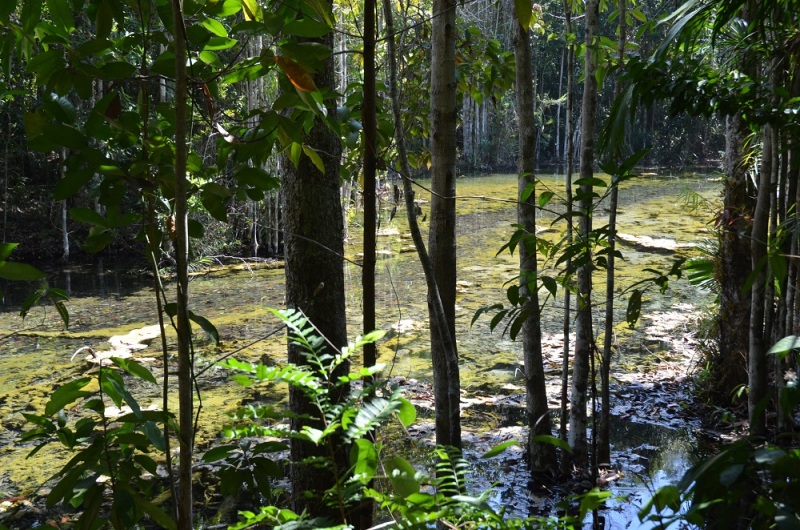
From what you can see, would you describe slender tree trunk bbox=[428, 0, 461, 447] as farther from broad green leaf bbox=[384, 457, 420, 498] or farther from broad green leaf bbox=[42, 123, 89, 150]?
broad green leaf bbox=[42, 123, 89, 150]

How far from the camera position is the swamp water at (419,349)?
3.70 m

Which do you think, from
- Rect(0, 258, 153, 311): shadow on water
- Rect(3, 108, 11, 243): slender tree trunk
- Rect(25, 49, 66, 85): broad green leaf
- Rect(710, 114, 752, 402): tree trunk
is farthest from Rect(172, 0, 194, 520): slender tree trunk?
Rect(3, 108, 11, 243): slender tree trunk

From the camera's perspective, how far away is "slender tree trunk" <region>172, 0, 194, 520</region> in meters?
1.13

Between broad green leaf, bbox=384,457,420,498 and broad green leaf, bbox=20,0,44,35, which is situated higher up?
broad green leaf, bbox=20,0,44,35

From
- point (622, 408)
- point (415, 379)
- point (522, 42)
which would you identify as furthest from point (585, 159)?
point (415, 379)

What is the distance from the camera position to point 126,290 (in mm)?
9023

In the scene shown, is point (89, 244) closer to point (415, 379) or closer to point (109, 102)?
point (109, 102)

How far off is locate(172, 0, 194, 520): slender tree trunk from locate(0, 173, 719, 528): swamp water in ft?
0.30

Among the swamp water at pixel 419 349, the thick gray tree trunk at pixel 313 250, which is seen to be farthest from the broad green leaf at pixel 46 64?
the thick gray tree trunk at pixel 313 250

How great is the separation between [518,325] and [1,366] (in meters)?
5.38

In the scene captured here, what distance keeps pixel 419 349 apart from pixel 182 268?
15.5 ft

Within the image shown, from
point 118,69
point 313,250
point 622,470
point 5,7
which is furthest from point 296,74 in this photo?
point 622,470

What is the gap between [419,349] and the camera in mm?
5809

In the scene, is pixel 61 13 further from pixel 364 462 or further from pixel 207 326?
pixel 364 462
